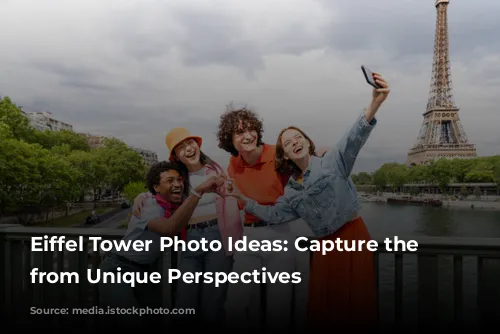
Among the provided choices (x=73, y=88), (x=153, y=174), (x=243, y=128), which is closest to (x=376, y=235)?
(x=243, y=128)

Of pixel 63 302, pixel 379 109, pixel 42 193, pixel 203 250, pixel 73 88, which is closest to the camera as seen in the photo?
pixel 379 109

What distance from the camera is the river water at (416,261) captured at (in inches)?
103

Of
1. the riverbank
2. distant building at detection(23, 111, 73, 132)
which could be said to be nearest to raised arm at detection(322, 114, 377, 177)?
the riverbank

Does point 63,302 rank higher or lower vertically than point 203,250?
lower

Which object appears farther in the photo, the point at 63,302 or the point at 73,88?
the point at 73,88

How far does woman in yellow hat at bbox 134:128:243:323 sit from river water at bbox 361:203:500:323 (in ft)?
3.09

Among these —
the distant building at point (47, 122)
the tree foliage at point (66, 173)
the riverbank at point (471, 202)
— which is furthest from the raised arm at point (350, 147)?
the distant building at point (47, 122)

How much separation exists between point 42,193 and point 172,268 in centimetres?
177

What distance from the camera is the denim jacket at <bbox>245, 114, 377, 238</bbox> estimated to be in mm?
2600

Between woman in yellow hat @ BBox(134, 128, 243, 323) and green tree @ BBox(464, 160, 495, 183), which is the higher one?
green tree @ BBox(464, 160, 495, 183)

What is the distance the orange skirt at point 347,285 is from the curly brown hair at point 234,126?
87 cm

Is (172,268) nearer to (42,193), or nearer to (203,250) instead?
(203,250)

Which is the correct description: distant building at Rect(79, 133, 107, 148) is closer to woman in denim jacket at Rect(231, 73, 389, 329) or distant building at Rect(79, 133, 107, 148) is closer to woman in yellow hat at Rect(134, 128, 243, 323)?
woman in yellow hat at Rect(134, 128, 243, 323)

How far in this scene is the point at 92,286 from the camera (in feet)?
9.87
